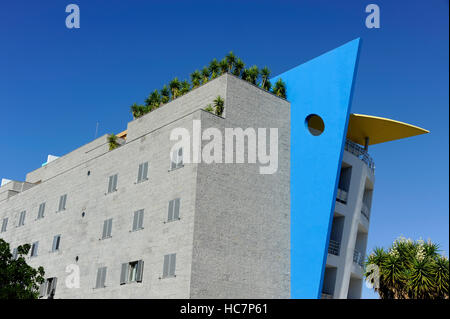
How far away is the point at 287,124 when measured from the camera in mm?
35125

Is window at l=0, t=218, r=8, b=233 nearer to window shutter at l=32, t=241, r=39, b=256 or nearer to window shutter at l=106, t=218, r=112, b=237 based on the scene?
window shutter at l=32, t=241, r=39, b=256

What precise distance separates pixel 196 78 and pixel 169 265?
15.0m

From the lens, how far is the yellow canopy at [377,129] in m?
38.2

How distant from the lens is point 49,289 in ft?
128

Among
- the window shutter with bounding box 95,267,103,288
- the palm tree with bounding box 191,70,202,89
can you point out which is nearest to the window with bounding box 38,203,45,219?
the window shutter with bounding box 95,267,103,288

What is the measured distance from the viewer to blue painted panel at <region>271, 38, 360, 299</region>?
1231 inches

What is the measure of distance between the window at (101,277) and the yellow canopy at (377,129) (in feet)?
68.7

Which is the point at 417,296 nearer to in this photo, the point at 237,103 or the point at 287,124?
the point at 287,124

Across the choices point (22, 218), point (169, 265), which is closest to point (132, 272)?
point (169, 265)

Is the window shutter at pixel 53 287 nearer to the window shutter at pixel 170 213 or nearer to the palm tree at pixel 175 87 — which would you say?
the window shutter at pixel 170 213

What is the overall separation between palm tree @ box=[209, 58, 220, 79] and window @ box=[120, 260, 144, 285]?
1452 cm

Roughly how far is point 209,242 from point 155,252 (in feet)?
12.9

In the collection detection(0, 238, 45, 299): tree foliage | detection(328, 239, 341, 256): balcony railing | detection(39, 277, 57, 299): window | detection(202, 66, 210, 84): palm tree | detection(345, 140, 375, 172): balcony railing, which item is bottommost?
detection(39, 277, 57, 299): window
